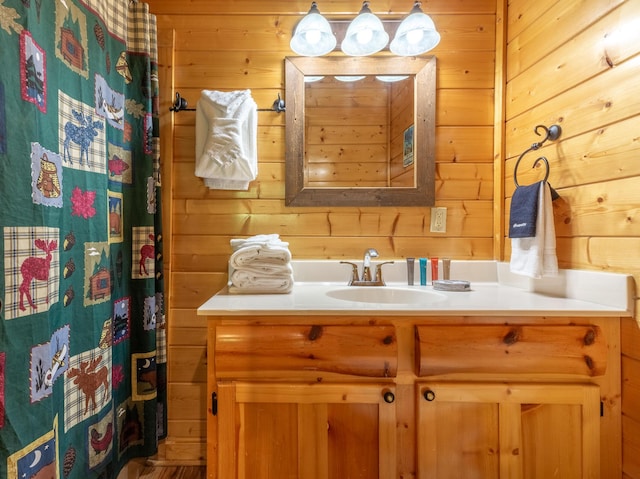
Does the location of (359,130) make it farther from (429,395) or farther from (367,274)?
(429,395)

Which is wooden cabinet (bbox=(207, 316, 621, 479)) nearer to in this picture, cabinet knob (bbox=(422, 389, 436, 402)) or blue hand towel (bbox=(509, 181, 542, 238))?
cabinet knob (bbox=(422, 389, 436, 402))

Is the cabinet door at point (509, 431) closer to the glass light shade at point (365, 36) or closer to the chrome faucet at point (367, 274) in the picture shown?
the chrome faucet at point (367, 274)

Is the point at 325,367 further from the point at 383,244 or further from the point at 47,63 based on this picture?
the point at 47,63

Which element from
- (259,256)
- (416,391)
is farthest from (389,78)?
(416,391)

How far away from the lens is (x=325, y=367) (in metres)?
0.88

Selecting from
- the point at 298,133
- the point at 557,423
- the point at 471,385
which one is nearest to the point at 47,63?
the point at 298,133

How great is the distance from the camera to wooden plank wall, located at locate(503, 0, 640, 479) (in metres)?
0.86

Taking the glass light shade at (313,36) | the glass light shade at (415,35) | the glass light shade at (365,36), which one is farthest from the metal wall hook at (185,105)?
the glass light shade at (415,35)

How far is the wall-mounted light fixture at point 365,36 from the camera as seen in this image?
126cm

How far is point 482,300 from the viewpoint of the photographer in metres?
1.01

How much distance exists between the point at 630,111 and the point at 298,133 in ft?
3.62

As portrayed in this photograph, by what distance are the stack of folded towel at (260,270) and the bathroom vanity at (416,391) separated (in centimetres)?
23

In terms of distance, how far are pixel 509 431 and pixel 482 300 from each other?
364 mm

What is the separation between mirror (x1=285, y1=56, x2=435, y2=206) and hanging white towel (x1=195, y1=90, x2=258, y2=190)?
17 cm
